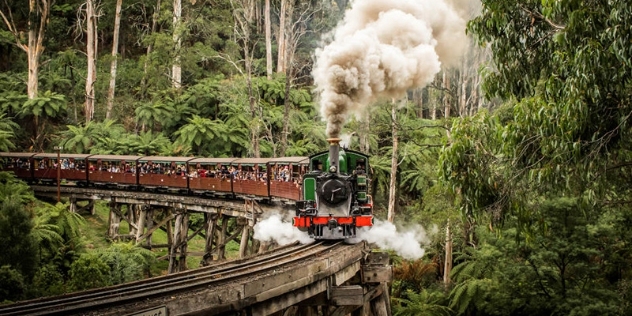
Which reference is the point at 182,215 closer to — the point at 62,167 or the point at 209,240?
the point at 209,240

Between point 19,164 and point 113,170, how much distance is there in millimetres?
6326

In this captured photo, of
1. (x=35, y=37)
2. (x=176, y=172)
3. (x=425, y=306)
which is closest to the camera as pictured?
(x=425, y=306)

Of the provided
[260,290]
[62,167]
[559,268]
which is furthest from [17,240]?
[62,167]

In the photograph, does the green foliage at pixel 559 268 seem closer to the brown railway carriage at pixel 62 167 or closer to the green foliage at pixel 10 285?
the green foliage at pixel 10 285

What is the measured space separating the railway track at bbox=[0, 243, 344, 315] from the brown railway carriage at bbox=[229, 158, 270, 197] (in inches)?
390

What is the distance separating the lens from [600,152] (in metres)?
9.54

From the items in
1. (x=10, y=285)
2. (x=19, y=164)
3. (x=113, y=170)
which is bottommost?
(x=10, y=285)

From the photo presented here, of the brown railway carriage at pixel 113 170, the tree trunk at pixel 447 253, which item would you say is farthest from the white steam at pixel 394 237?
the brown railway carriage at pixel 113 170

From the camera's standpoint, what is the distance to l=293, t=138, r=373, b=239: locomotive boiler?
15188 millimetres

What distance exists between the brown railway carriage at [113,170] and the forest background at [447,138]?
3.94 m

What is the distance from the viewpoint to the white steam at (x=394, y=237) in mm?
16594

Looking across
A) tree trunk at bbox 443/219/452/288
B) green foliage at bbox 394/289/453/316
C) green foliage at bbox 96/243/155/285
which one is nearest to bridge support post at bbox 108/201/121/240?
green foliage at bbox 96/243/155/285

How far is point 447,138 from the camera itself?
11234mm

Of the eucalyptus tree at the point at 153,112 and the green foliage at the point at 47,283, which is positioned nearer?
the green foliage at the point at 47,283
